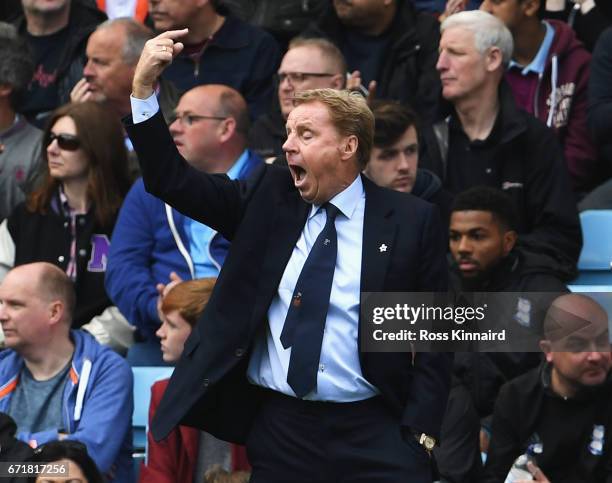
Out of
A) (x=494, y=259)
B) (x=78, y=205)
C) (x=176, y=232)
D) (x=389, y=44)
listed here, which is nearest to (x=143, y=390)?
(x=176, y=232)

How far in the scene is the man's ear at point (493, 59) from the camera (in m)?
7.13

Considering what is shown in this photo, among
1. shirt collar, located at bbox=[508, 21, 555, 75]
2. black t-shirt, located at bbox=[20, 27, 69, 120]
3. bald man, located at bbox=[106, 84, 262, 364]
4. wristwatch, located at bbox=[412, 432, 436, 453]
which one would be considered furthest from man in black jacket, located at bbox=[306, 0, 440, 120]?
wristwatch, located at bbox=[412, 432, 436, 453]

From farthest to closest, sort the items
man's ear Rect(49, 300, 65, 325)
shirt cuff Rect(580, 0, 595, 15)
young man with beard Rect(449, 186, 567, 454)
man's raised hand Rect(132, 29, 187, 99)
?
shirt cuff Rect(580, 0, 595, 15) → young man with beard Rect(449, 186, 567, 454) → man's ear Rect(49, 300, 65, 325) → man's raised hand Rect(132, 29, 187, 99)

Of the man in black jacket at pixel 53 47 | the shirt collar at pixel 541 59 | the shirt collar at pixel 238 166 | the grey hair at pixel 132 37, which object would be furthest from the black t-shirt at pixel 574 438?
the man in black jacket at pixel 53 47

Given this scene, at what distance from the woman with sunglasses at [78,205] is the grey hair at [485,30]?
1.79 m

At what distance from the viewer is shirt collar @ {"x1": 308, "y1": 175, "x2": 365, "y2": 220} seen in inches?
180

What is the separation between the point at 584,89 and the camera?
24.7ft

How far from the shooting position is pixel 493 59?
7.14 metres

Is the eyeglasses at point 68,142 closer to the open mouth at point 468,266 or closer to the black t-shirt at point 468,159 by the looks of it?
the black t-shirt at point 468,159

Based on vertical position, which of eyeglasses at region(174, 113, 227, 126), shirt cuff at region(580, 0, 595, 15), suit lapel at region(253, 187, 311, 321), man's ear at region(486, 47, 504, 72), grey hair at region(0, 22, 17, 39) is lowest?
suit lapel at region(253, 187, 311, 321)

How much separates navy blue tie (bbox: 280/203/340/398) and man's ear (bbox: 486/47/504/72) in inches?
113

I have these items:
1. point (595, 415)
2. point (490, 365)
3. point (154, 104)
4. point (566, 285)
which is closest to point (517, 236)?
point (566, 285)

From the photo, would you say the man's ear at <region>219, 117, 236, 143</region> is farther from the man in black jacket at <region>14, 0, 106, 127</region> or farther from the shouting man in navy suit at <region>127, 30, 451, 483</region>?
the shouting man in navy suit at <region>127, 30, 451, 483</region>

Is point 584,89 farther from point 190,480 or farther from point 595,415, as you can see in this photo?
point 190,480
